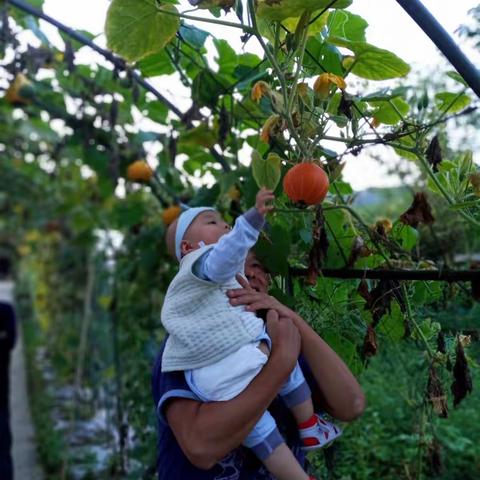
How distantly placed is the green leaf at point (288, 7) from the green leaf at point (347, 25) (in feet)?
1.37

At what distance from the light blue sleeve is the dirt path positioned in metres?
3.31

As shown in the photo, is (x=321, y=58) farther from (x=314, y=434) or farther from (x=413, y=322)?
(x=314, y=434)

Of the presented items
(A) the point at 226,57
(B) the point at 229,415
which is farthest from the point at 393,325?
(A) the point at 226,57

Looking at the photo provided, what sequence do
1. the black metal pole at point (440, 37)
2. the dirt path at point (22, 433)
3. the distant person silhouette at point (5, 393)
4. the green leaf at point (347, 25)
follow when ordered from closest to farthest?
the black metal pole at point (440, 37) → the green leaf at point (347, 25) → the distant person silhouette at point (5, 393) → the dirt path at point (22, 433)

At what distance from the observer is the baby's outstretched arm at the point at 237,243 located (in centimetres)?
128

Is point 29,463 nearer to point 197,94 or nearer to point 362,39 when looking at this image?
point 197,94

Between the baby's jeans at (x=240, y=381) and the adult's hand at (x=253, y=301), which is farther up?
the adult's hand at (x=253, y=301)

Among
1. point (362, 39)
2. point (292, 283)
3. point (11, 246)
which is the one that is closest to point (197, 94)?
point (362, 39)

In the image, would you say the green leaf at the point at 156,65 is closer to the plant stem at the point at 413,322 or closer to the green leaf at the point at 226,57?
the green leaf at the point at 226,57

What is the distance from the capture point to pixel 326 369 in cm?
138

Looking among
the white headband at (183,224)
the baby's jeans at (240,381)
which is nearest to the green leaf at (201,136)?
the white headband at (183,224)

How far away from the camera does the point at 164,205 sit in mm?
3240

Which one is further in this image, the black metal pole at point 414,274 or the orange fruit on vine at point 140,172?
the orange fruit on vine at point 140,172

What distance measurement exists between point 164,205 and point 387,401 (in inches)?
50.1
